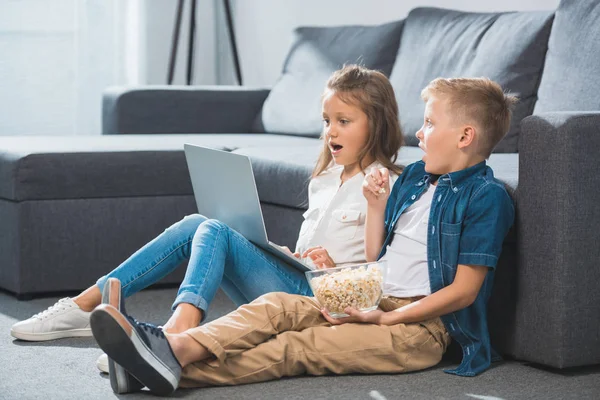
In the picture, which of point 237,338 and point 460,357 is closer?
point 237,338

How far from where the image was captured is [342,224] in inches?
81.7

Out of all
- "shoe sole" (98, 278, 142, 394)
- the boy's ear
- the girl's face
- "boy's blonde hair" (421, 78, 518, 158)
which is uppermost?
"boy's blonde hair" (421, 78, 518, 158)

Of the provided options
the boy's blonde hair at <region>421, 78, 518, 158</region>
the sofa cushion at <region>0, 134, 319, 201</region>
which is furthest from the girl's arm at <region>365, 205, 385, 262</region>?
the sofa cushion at <region>0, 134, 319, 201</region>

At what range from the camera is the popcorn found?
1828mm

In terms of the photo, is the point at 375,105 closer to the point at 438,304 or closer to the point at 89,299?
the point at 438,304

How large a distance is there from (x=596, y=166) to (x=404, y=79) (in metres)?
1.31

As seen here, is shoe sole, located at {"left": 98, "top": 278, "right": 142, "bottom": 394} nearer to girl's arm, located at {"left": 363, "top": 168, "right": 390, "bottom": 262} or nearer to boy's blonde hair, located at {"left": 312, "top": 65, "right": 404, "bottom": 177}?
girl's arm, located at {"left": 363, "top": 168, "right": 390, "bottom": 262}

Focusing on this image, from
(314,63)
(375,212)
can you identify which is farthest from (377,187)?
(314,63)

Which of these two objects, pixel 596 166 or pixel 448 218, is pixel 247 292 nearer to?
pixel 448 218

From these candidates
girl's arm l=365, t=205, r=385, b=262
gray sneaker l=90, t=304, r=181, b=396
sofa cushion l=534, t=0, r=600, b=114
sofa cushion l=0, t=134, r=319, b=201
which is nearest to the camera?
gray sneaker l=90, t=304, r=181, b=396

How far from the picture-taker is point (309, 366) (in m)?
1.87

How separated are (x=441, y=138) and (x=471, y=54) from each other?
40.9 inches

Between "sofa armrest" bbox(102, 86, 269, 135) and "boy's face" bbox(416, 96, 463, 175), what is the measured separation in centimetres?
192

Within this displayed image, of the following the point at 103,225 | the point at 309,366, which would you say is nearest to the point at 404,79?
the point at 103,225
